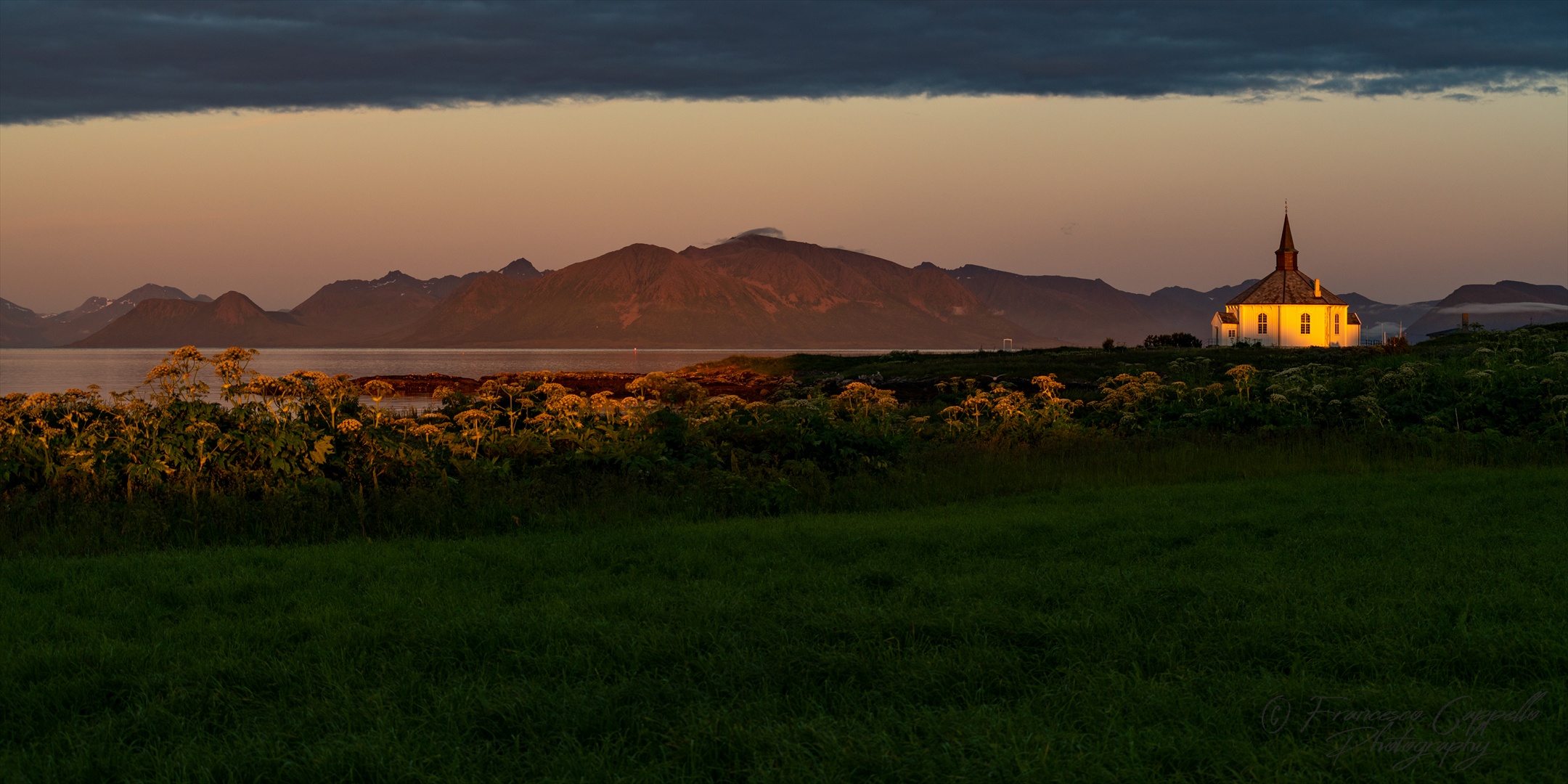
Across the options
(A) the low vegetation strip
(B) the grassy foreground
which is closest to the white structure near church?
(A) the low vegetation strip

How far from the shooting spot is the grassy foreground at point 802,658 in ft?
15.3

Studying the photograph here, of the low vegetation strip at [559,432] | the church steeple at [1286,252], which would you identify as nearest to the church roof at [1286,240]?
the church steeple at [1286,252]

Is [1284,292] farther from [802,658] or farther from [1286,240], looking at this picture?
[802,658]

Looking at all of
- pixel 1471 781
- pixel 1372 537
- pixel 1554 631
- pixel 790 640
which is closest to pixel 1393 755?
pixel 1471 781

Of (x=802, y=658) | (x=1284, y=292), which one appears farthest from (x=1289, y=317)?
(x=802, y=658)

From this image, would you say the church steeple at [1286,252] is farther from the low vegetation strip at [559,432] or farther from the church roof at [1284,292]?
the low vegetation strip at [559,432]

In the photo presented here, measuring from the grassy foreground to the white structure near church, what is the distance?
9238 centimetres

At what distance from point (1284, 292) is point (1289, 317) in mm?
2437

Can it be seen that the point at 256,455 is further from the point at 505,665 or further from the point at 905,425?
the point at 905,425

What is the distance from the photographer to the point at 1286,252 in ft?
330

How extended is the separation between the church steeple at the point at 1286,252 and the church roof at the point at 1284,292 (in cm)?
214

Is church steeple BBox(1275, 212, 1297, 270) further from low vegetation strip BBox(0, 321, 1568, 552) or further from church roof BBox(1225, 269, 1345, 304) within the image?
low vegetation strip BBox(0, 321, 1568, 552)

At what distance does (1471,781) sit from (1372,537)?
5080 millimetres

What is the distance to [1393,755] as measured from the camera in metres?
4.54
